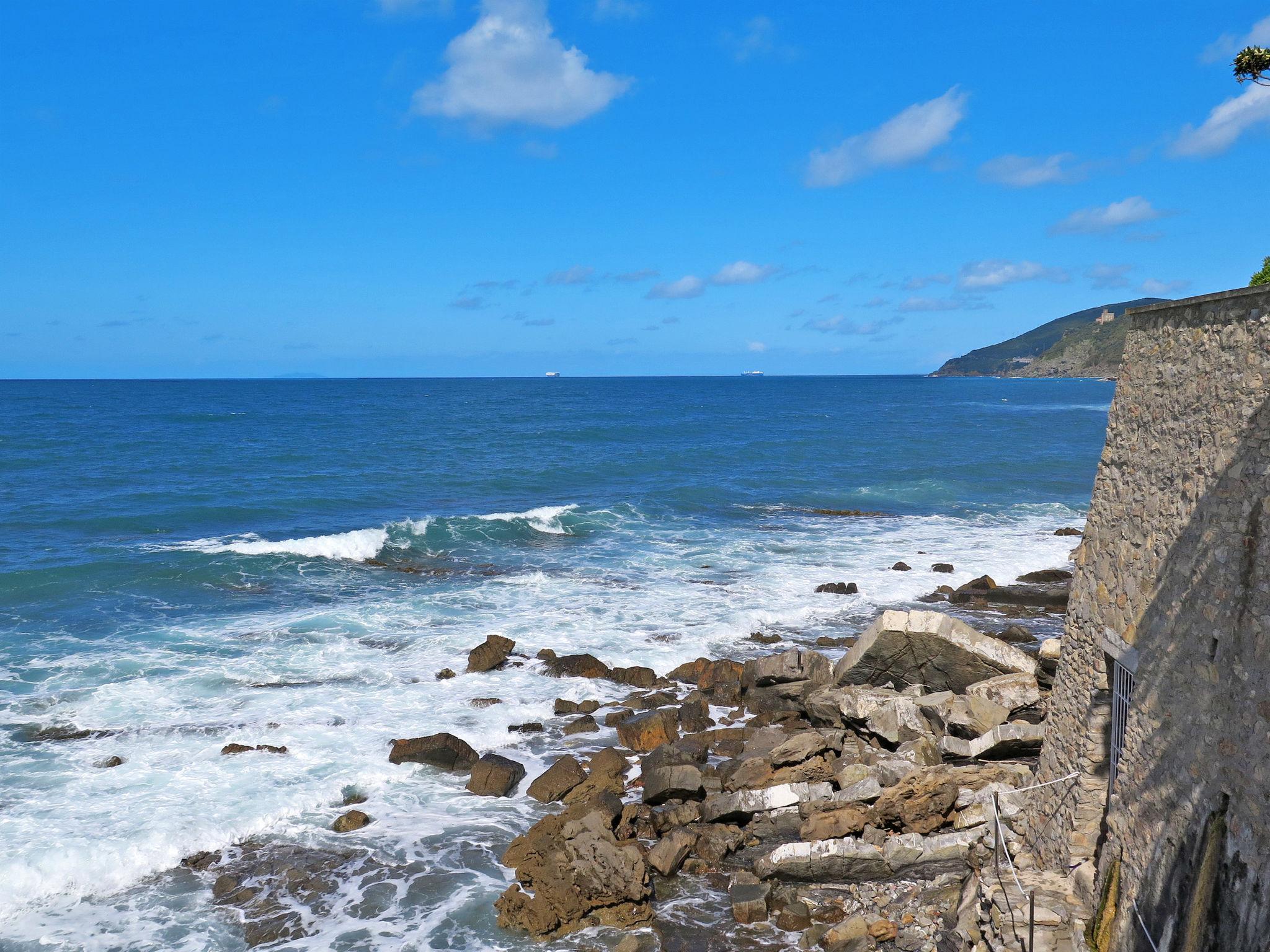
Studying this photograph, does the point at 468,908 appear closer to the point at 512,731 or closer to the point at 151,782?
the point at 512,731

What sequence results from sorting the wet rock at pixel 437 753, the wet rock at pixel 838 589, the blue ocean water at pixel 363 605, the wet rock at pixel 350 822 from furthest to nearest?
the wet rock at pixel 838 589 → the wet rock at pixel 437 753 → the wet rock at pixel 350 822 → the blue ocean water at pixel 363 605

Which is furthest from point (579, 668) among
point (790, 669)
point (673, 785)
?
point (673, 785)

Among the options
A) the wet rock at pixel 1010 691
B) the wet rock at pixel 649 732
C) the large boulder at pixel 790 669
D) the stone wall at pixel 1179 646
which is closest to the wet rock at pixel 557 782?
the wet rock at pixel 649 732

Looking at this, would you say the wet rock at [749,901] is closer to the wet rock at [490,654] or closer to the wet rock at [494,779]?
the wet rock at [494,779]

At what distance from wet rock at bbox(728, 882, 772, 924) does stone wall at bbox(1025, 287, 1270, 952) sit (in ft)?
10.2

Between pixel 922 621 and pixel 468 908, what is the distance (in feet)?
27.7

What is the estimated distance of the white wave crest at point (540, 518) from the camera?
33.3 m

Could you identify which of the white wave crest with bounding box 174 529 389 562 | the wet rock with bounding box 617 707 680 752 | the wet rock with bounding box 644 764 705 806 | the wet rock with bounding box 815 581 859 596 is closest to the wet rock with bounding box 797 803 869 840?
the wet rock with bounding box 644 764 705 806

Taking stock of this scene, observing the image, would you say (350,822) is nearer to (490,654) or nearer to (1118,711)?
(490,654)

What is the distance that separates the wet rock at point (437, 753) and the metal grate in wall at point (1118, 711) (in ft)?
30.4

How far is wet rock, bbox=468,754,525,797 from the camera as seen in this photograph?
13547 millimetres

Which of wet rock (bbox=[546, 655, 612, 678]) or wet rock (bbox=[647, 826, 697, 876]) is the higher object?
wet rock (bbox=[546, 655, 612, 678])

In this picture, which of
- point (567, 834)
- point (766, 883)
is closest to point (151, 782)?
point (567, 834)

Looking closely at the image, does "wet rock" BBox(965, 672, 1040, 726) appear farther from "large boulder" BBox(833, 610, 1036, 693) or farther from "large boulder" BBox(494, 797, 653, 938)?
"large boulder" BBox(494, 797, 653, 938)
